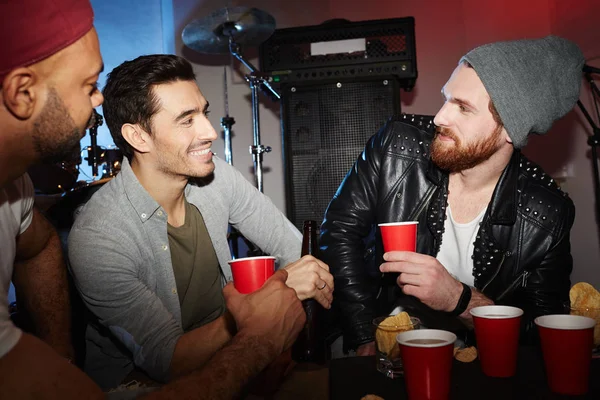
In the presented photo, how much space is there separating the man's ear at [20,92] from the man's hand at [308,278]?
0.88 m

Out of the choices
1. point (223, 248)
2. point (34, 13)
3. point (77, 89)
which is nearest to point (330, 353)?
point (223, 248)

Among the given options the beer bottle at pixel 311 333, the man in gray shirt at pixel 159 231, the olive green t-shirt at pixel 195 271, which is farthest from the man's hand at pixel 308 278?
the olive green t-shirt at pixel 195 271

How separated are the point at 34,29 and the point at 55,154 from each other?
0.34 m

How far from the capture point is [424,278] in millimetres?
1562

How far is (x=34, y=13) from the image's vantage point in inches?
45.8

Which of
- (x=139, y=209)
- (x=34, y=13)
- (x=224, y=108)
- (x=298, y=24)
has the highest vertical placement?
(x=298, y=24)

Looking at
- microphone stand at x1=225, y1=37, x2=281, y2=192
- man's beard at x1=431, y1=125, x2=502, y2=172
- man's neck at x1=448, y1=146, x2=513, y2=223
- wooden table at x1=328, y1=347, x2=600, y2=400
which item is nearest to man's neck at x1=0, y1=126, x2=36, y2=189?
wooden table at x1=328, y1=347, x2=600, y2=400

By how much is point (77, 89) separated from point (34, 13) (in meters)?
0.21

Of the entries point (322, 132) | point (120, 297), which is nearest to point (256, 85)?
point (322, 132)

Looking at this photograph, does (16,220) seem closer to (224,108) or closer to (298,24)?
(224,108)

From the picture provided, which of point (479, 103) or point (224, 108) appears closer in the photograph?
point (479, 103)

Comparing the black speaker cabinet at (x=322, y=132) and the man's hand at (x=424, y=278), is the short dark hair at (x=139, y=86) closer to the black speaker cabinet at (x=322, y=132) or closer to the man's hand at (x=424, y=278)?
the man's hand at (x=424, y=278)

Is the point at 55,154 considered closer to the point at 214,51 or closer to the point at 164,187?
the point at 164,187

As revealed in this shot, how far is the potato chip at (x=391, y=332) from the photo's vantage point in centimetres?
111
